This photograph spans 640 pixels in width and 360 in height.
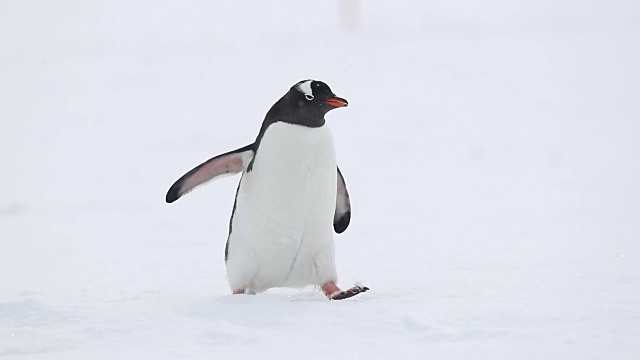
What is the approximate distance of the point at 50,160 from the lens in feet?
33.7

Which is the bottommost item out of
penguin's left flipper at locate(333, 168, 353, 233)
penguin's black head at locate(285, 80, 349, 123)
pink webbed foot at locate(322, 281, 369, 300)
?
pink webbed foot at locate(322, 281, 369, 300)

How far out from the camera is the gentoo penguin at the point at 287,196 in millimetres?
3498

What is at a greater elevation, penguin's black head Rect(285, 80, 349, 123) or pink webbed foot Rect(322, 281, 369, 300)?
penguin's black head Rect(285, 80, 349, 123)

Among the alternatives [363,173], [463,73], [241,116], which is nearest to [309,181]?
[363,173]

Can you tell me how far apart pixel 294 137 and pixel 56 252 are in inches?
104

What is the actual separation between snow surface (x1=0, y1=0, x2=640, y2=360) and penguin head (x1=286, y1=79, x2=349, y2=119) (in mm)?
698

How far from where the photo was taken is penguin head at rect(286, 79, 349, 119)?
3.51 metres

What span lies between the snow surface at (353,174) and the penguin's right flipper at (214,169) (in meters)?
0.42

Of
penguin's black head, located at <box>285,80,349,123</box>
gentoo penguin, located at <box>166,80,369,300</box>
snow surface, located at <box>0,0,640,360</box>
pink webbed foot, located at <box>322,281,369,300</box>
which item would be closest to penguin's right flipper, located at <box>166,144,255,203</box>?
gentoo penguin, located at <box>166,80,369,300</box>

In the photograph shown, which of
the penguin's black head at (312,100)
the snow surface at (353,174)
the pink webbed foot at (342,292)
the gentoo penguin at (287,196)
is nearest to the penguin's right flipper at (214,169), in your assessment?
the gentoo penguin at (287,196)

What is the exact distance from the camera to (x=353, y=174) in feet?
29.7

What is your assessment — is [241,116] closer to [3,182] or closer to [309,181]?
[3,182]

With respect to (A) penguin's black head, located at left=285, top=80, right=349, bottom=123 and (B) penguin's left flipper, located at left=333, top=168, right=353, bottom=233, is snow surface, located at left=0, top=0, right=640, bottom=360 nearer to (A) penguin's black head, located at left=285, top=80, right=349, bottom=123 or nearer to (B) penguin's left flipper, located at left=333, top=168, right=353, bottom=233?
(B) penguin's left flipper, located at left=333, top=168, right=353, bottom=233

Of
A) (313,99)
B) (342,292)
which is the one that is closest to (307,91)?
(313,99)
